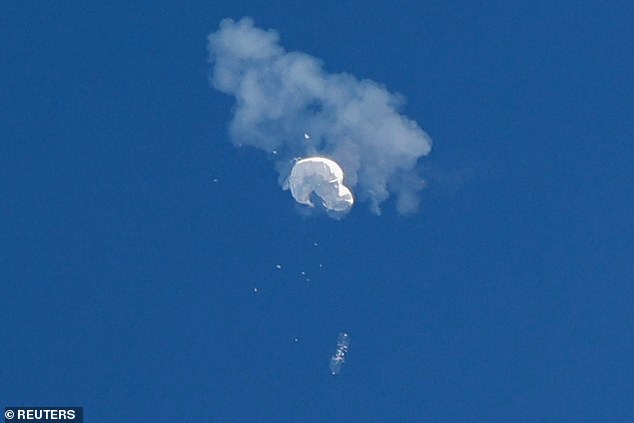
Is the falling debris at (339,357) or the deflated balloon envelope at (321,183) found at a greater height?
the deflated balloon envelope at (321,183)

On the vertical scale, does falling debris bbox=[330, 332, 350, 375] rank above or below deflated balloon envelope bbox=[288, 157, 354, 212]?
below

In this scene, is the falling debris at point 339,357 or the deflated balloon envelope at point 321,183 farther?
the falling debris at point 339,357

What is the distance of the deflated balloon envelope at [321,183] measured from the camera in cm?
1598

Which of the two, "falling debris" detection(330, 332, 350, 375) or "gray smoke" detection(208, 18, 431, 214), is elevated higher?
"gray smoke" detection(208, 18, 431, 214)

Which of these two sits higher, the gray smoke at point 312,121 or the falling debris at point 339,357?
the gray smoke at point 312,121

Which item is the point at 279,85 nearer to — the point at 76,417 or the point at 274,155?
the point at 274,155

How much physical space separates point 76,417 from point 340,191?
363 inches

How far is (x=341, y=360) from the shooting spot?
16.8 m

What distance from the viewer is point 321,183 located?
629 inches

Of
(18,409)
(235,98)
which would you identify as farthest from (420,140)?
(18,409)

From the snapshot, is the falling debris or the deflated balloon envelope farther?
the falling debris

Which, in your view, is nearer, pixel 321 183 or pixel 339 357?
pixel 321 183

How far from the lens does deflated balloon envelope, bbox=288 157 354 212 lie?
15977mm

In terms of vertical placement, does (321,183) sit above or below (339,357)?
above
